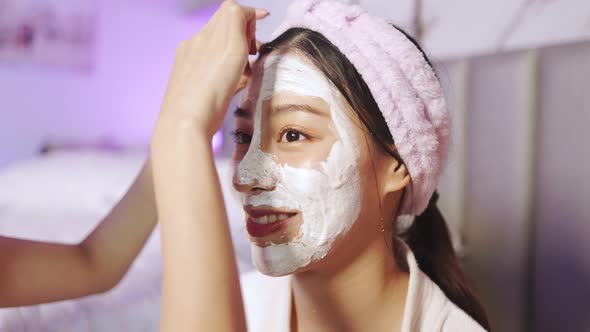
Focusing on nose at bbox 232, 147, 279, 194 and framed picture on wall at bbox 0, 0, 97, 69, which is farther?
framed picture on wall at bbox 0, 0, 97, 69

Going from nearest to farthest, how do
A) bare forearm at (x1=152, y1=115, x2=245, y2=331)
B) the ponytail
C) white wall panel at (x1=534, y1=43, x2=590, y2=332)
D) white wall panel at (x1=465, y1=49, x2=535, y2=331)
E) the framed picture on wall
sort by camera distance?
bare forearm at (x1=152, y1=115, x2=245, y2=331)
the ponytail
white wall panel at (x1=534, y1=43, x2=590, y2=332)
white wall panel at (x1=465, y1=49, x2=535, y2=331)
the framed picture on wall

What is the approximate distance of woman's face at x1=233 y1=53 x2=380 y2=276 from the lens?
22.2 inches

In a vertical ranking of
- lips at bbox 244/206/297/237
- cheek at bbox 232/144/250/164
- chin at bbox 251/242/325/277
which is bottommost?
chin at bbox 251/242/325/277

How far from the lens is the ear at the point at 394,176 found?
641mm

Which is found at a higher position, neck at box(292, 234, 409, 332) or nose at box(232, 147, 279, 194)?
nose at box(232, 147, 279, 194)

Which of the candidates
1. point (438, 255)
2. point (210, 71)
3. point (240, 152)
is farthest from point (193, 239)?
point (438, 255)

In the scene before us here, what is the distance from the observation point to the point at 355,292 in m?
0.65

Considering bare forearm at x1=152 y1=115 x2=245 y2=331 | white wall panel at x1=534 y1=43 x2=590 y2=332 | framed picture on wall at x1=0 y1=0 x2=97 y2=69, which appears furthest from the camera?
framed picture on wall at x1=0 y1=0 x2=97 y2=69

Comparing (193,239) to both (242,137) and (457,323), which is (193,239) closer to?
(242,137)

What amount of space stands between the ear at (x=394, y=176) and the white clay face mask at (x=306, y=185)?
0.22 ft

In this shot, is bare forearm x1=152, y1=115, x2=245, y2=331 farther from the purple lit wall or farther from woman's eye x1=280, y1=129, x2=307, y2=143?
the purple lit wall

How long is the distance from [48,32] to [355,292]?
1.94m

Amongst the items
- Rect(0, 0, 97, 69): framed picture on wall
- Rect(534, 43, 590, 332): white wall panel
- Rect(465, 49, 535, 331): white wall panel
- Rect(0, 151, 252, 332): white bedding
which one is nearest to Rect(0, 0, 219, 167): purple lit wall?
Rect(0, 0, 97, 69): framed picture on wall

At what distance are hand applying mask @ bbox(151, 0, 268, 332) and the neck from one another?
259 mm
